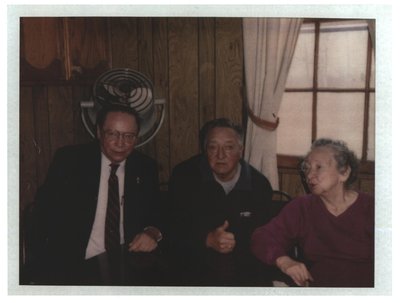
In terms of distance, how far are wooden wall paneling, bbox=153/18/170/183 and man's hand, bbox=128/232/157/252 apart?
28 cm

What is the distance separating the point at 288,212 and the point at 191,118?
0.51m

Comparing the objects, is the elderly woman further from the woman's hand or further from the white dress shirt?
the white dress shirt

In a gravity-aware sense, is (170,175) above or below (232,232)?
above

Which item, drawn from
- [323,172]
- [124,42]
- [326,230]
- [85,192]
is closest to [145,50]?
[124,42]

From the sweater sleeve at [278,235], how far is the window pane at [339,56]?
0.47 meters

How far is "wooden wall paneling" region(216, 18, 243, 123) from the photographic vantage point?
1989 mm

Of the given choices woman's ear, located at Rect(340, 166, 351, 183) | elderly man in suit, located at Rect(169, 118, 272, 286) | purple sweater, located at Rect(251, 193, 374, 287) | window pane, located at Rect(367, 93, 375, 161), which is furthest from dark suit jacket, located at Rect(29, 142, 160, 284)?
window pane, located at Rect(367, 93, 375, 161)

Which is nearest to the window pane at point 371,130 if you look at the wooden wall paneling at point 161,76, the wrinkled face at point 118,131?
the wooden wall paneling at point 161,76

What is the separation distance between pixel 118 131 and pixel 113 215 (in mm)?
322

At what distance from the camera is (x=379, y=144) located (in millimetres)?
2006

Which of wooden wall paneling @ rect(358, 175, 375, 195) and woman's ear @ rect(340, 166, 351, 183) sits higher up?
woman's ear @ rect(340, 166, 351, 183)

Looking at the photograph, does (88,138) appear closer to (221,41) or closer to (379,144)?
(221,41)

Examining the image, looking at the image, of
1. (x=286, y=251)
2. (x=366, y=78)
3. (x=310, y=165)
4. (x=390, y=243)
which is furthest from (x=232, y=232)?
(x=366, y=78)

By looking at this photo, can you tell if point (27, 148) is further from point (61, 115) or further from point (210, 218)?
point (210, 218)
